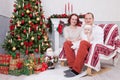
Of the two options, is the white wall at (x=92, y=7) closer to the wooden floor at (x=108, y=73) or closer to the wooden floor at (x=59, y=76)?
the wooden floor at (x=108, y=73)

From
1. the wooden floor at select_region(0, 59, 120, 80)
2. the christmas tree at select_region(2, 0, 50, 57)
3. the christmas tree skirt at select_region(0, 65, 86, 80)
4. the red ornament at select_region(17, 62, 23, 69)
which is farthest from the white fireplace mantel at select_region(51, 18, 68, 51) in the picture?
the red ornament at select_region(17, 62, 23, 69)

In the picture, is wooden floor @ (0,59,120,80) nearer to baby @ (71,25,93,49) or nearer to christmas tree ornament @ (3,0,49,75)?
baby @ (71,25,93,49)

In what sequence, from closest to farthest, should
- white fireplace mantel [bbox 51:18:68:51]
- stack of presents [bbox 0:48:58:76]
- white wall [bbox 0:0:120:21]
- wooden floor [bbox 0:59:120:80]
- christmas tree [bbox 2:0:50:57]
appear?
wooden floor [bbox 0:59:120:80]
stack of presents [bbox 0:48:58:76]
christmas tree [bbox 2:0:50:57]
white fireplace mantel [bbox 51:18:68:51]
white wall [bbox 0:0:120:21]

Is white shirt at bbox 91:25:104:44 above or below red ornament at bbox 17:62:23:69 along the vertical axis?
above

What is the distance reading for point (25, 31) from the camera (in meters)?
4.41

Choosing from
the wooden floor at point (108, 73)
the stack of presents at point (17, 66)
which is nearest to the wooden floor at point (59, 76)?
the wooden floor at point (108, 73)

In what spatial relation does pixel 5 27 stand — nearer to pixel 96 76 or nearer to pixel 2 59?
pixel 2 59

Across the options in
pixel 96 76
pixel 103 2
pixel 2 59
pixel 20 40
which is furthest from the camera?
pixel 103 2

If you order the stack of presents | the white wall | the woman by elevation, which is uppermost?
the white wall

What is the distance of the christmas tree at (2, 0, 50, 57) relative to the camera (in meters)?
4.44

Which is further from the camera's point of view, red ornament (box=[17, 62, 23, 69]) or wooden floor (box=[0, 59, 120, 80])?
red ornament (box=[17, 62, 23, 69])

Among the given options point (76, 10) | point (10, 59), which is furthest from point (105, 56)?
point (76, 10)

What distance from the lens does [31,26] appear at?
176 inches

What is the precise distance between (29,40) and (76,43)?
116 cm
